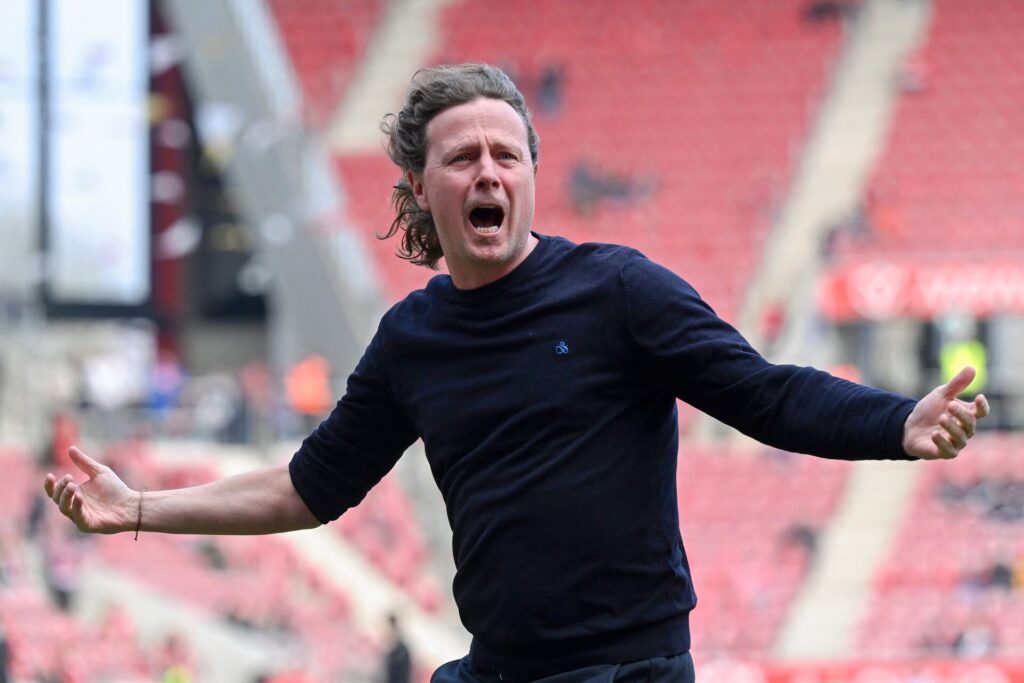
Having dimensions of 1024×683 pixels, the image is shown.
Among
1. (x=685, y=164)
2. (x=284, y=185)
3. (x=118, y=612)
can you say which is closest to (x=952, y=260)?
(x=685, y=164)

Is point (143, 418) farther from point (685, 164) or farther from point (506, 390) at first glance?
point (506, 390)

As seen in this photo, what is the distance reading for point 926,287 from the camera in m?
15.7

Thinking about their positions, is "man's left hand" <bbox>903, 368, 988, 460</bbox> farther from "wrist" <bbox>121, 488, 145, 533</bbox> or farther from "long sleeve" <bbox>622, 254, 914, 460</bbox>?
"wrist" <bbox>121, 488, 145, 533</bbox>

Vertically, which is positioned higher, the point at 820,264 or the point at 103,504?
the point at 820,264

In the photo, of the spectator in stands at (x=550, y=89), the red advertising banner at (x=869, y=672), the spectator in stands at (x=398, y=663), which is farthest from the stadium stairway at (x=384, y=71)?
the spectator in stands at (x=398, y=663)

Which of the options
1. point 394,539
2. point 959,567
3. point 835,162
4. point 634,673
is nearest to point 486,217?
point 634,673

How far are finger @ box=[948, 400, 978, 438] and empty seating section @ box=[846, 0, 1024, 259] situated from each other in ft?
45.7

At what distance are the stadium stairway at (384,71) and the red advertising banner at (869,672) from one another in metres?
8.06

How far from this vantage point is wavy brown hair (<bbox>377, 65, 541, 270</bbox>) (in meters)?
2.51

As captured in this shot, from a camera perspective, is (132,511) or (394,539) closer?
(132,511)

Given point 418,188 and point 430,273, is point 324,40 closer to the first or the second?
point 430,273

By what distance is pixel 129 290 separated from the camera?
21281 mm

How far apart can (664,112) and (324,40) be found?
396 centimetres

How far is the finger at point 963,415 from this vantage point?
2.15 metres
